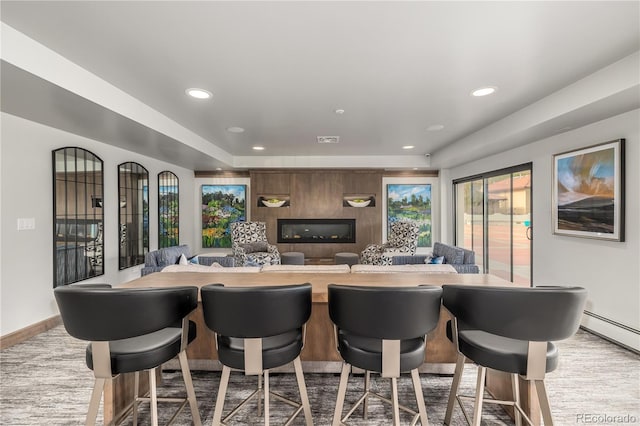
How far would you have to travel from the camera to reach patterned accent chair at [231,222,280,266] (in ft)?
17.2

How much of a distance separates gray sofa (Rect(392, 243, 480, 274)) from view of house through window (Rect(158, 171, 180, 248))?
455cm

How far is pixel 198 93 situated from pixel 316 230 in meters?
4.50

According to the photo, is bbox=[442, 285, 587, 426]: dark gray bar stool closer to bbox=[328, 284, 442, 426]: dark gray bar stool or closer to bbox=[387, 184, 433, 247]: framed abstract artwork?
bbox=[328, 284, 442, 426]: dark gray bar stool

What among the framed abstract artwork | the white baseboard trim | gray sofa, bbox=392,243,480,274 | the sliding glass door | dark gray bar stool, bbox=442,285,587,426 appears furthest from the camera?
the framed abstract artwork

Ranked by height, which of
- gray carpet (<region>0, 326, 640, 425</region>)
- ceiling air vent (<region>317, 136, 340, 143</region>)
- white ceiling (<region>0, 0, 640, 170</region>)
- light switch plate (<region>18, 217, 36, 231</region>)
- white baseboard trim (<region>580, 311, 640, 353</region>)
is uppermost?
ceiling air vent (<region>317, 136, 340, 143</region>)

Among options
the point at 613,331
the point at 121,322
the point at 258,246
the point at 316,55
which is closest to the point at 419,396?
the point at 121,322

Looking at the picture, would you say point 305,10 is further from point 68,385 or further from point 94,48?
point 68,385

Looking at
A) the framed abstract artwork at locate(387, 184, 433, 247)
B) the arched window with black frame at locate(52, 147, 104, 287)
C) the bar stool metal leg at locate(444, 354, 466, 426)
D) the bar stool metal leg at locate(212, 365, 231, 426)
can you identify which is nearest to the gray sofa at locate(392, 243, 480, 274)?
the bar stool metal leg at locate(444, 354, 466, 426)

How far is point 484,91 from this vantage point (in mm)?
2734

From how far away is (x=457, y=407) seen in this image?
6.37 ft

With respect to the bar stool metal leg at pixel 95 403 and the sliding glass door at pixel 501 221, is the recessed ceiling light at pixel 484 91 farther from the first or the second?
the bar stool metal leg at pixel 95 403

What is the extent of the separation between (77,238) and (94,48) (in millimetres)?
2783

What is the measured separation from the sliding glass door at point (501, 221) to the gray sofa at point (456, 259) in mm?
1275

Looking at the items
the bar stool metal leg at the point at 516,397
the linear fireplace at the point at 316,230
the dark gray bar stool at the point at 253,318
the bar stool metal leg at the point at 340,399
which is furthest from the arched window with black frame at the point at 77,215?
the bar stool metal leg at the point at 516,397
